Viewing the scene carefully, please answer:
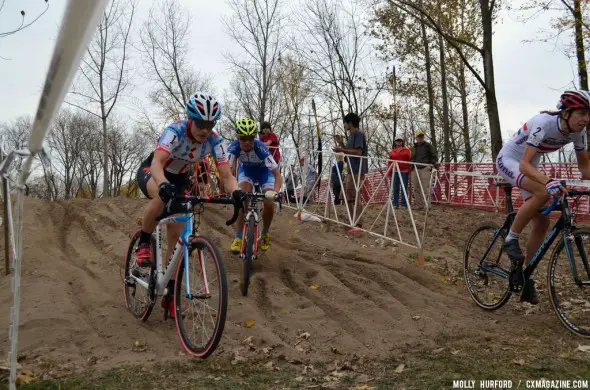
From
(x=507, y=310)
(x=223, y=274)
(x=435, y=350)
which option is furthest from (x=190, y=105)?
(x=507, y=310)

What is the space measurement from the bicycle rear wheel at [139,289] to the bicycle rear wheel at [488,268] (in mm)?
3791

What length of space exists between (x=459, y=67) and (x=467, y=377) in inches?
949

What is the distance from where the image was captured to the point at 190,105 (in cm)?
473

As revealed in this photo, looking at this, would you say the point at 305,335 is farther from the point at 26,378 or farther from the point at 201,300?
the point at 26,378

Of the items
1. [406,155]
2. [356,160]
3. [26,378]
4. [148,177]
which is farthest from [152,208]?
[406,155]

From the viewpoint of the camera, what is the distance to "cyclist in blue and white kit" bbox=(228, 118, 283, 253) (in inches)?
276

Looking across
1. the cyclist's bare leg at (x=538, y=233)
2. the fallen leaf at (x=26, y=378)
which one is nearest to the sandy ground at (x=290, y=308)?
the fallen leaf at (x=26, y=378)

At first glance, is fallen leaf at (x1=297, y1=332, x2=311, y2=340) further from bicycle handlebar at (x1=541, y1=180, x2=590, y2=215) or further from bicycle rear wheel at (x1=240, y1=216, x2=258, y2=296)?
bicycle handlebar at (x1=541, y1=180, x2=590, y2=215)

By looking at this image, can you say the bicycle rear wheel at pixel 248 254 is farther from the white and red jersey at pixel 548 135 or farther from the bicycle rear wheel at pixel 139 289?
the white and red jersey at pixel 548 135

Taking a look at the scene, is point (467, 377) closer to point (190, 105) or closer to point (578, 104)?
point (578, 104)

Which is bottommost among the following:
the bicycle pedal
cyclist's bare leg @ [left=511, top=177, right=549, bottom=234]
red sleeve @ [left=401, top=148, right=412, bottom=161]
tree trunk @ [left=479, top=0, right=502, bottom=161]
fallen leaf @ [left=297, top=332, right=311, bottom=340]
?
fallen leaf @ [left=297, top=332, right=311, bottom=340]

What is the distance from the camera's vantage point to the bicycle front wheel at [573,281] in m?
4.66

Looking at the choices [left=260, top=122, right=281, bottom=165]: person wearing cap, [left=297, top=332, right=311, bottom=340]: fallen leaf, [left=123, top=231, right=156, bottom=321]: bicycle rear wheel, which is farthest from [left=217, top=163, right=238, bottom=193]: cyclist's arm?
[left=260, top=122, right=281, bottom=165]: person wearing cap

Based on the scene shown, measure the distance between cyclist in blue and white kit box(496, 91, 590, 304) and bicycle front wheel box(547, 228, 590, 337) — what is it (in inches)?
14.2
